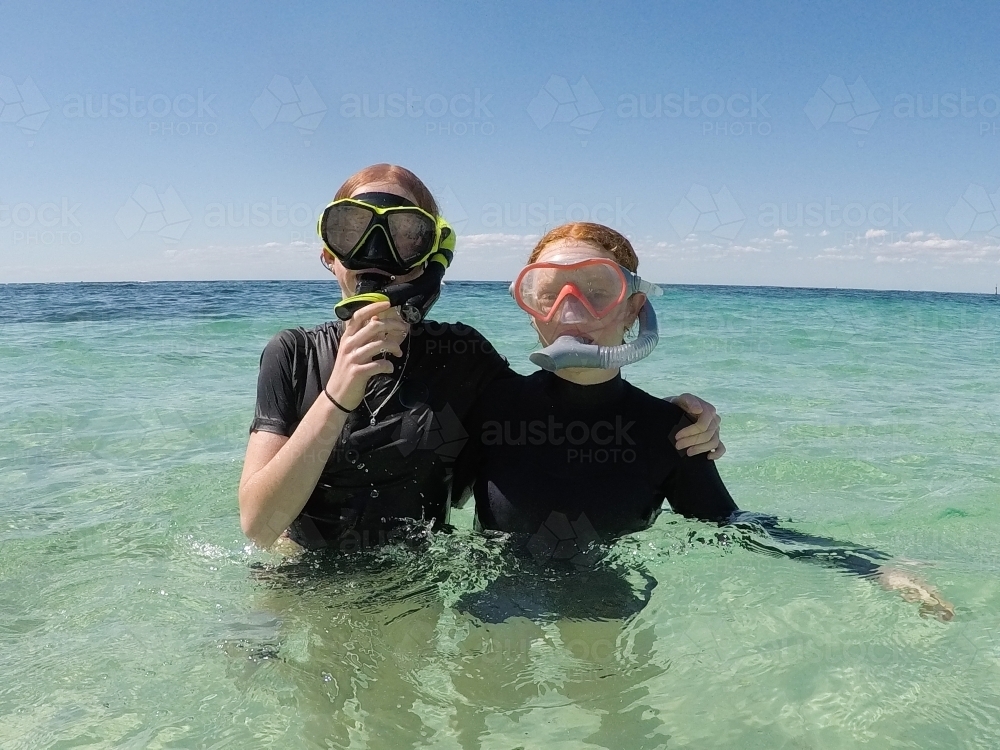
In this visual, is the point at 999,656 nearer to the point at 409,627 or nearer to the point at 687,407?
the point at 687,407

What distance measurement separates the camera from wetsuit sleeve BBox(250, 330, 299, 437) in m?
1.96

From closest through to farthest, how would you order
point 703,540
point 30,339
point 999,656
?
point 999,656 < point 703,540 < point 30,339

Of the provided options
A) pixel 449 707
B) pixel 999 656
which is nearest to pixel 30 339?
pixel 449 707

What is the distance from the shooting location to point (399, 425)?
6.75 feet

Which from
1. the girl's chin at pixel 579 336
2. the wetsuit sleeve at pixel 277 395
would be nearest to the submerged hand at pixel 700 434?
the girl's chin at pixel 579 336

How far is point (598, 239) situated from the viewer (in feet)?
6.79

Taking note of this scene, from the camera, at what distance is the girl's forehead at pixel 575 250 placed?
202 centimetres

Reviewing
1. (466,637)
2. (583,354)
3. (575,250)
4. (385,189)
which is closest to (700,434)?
(583,354)

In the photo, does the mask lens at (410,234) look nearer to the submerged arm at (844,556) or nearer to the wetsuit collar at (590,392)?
the wetsuit collar at (590,392)

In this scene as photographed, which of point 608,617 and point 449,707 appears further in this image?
point 608,617

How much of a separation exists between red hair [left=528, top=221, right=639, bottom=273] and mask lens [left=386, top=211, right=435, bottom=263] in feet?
1.10

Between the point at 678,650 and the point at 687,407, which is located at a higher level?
the point at 687,407

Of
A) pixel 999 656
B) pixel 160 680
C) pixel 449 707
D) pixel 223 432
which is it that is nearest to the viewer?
pixel 449 707

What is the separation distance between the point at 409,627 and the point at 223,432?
3875mm
